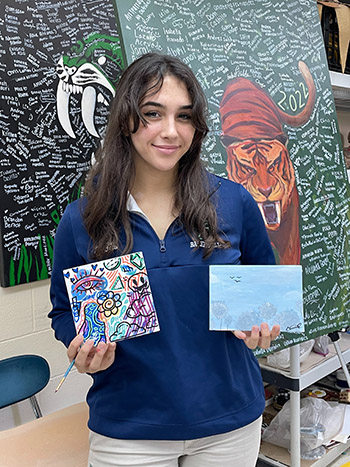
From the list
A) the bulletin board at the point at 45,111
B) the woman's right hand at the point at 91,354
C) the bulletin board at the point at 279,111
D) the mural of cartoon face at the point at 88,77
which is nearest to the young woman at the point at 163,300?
the woman's right hand at the point at 91,354

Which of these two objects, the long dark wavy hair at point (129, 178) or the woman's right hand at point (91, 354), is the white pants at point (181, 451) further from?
the long dark wavy hair at point (129, 178)

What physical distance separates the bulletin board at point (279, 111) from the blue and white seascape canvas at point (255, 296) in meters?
0.49

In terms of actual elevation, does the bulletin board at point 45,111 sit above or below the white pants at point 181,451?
above

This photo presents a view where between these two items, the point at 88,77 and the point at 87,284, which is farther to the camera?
the point at 88,77

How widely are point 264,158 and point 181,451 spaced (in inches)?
37.8

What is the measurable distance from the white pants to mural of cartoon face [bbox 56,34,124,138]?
129 centimetres

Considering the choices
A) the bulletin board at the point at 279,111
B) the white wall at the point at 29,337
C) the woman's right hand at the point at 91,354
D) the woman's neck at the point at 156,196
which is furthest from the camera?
the white wall at the point at 29,337

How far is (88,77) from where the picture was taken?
6.19 ft

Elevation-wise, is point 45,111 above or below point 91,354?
above

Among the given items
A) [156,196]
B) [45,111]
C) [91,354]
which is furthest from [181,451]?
[45,111]

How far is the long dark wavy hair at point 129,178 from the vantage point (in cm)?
96

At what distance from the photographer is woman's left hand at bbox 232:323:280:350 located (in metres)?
0.97

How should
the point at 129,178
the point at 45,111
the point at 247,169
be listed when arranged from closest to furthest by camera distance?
the point at 129,178
the point at 247,169
the point at 45,111

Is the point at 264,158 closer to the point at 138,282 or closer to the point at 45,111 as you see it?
the point at 138,282
